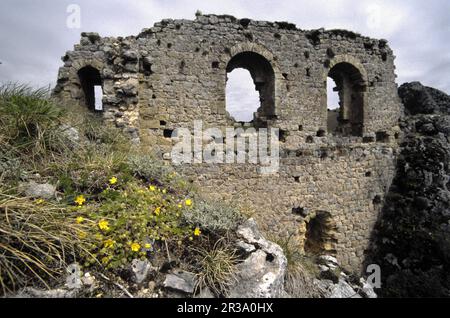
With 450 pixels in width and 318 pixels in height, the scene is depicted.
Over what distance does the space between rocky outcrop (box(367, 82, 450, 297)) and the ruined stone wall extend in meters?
0.43

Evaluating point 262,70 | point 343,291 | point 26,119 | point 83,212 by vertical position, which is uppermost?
point 262,70

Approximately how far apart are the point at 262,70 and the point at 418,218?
604 cm

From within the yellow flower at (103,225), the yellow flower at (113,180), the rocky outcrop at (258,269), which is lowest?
the rocky outcrop at (258,269)

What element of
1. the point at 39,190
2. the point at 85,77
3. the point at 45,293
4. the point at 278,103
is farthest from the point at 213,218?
the point at 85,77

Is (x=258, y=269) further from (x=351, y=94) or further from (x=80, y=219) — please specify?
(x=351, y=94)

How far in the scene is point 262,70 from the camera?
7828 mm

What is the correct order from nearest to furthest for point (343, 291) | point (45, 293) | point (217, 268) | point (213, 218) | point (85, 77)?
point (45, 293) < point (217, 268) < point (213, 218) < point (343, 291) < point (85, 77)

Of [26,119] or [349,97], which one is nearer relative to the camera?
[26,119]

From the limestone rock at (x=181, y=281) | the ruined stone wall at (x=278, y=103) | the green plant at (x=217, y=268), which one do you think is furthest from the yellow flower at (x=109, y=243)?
the ruined stone wall at (x=278, y=103)

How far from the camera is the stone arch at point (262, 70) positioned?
721 cm

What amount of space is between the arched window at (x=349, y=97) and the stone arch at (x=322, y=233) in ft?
9.99

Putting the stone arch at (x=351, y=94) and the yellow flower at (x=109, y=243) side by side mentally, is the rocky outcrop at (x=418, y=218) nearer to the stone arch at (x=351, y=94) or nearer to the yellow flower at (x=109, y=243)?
the stone arch at (x=351, y=94)

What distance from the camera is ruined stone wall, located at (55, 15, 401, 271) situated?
20.9 feet
